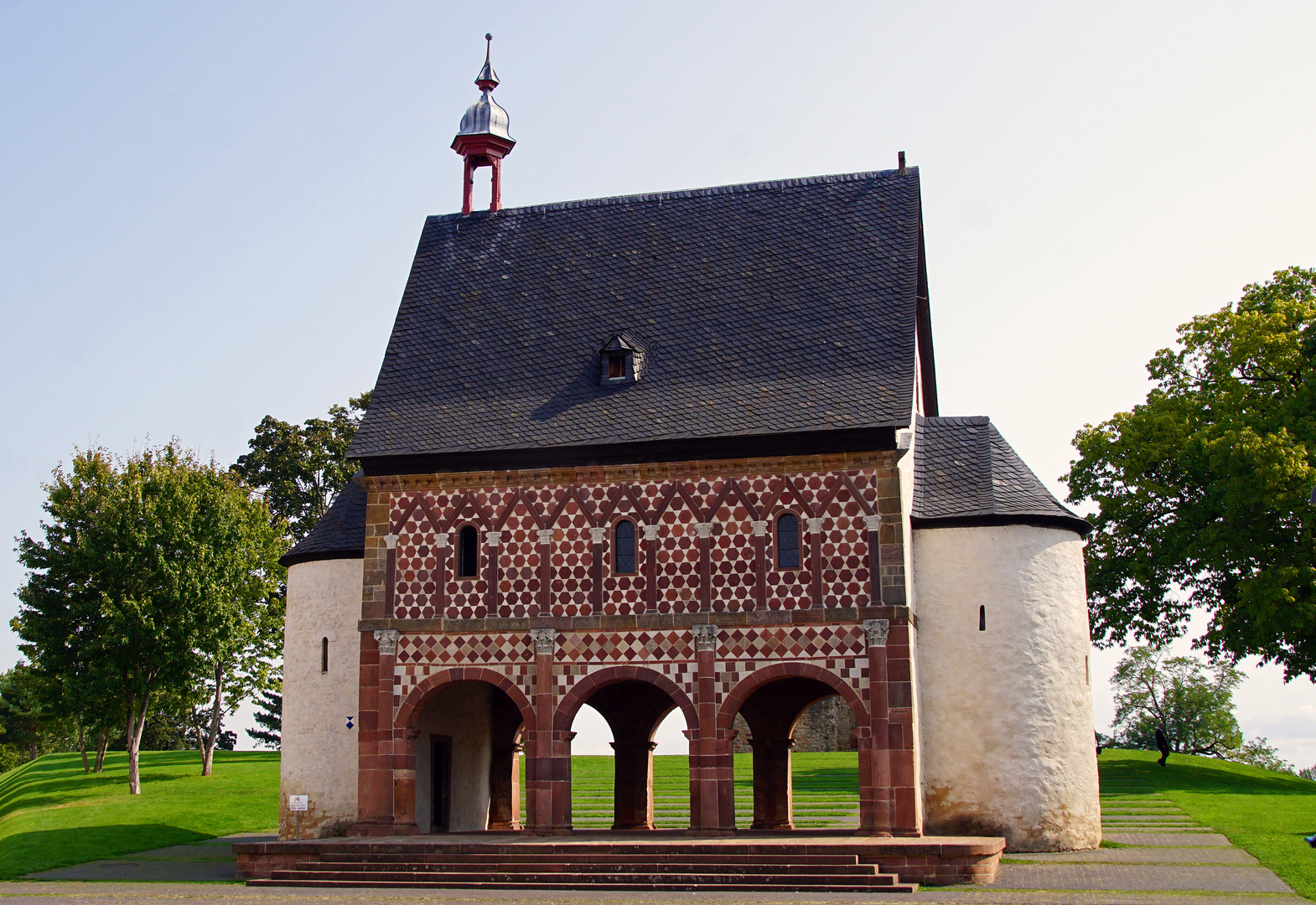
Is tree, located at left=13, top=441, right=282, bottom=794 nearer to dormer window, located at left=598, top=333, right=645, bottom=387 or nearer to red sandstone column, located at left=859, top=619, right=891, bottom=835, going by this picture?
dormer window, located at left=598, top=333, right=645, bottom=387

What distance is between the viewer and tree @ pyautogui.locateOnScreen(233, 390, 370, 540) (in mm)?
50812

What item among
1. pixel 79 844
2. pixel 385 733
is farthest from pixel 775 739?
pixel 79 844

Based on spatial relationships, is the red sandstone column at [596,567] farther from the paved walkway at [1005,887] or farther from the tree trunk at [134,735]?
the tree trunk at [134,735]

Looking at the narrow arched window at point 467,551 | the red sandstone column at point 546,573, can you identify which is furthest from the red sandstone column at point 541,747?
the narrow arched window at point 467,551

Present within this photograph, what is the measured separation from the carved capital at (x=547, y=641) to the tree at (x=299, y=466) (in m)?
27.4

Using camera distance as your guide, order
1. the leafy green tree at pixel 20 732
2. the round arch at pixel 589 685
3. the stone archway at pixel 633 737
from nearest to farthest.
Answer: the round arch at pixel 589 685, the stone archway at pixel 633 737, the leafy green tree at pixel 20 732

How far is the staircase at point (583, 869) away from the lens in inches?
770

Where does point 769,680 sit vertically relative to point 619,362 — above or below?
below

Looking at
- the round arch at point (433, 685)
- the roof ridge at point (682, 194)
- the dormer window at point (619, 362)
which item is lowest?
the round arch at point (433, 685)

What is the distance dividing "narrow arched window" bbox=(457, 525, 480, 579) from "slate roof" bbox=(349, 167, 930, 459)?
1691 mm

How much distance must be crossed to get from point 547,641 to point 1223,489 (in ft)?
61.8

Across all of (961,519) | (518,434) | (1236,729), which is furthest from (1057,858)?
(1236,729)

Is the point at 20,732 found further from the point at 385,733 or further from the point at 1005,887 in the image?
the point at 1005,887

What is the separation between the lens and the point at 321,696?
2684 centimetres
